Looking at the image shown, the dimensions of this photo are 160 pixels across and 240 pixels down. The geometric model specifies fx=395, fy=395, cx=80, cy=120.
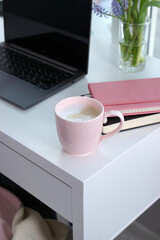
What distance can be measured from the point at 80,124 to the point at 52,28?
1.35ft

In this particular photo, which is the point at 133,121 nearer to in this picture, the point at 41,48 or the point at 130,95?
the point at 130,95

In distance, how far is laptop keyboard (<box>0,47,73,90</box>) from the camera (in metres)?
0.93

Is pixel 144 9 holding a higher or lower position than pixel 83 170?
higher

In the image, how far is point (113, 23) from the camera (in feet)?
4.08

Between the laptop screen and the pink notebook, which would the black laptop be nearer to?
the laptop screen

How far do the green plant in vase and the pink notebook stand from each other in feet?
0.40

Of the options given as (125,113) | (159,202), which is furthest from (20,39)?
(159,202)

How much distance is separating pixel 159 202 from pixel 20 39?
68cm

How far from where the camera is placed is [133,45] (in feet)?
3.15

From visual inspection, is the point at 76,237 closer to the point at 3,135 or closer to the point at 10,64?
the point at 3,135

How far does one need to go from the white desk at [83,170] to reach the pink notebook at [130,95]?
5cm

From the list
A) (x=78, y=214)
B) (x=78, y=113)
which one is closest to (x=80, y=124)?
(x=78, y=113)

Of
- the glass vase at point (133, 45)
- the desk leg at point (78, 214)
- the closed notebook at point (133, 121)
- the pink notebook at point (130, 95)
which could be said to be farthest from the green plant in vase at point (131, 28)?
the desk leg at point (78, 214)

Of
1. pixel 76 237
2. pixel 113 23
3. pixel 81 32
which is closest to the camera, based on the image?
pixel 76 237
